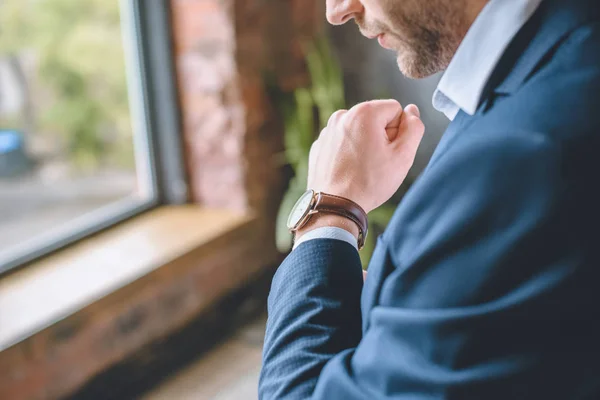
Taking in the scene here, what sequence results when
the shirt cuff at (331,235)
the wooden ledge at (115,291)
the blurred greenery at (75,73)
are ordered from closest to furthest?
1. the shirt cuff at (331,235)
2. the wooden ledge at (115,291)
3. the blurred greenery at (75,73)

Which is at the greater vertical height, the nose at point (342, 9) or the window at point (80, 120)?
the nose at point (342, 9)

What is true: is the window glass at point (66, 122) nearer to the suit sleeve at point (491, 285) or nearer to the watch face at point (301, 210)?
the watch face at point (301, 210)

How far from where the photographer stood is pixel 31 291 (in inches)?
79.9

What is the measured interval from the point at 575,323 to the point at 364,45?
8.17 feet

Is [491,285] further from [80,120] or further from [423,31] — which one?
[80,120]

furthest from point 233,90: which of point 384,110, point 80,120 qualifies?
point 384,110

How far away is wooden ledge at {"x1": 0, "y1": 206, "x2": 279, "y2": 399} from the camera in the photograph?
189cm

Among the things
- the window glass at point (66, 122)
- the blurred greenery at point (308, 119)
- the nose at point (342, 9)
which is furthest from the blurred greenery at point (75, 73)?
the nose at point (342, 9)

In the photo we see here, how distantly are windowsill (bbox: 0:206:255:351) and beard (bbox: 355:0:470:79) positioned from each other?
142cm

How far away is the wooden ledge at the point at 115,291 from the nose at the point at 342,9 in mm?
1356

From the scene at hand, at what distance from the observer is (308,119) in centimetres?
261

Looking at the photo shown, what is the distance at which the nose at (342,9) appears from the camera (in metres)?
0.83

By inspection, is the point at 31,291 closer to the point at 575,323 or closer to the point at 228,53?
the point at 228,53

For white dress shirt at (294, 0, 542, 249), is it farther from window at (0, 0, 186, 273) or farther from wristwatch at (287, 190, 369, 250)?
window at (0, 0, 186, 273)
